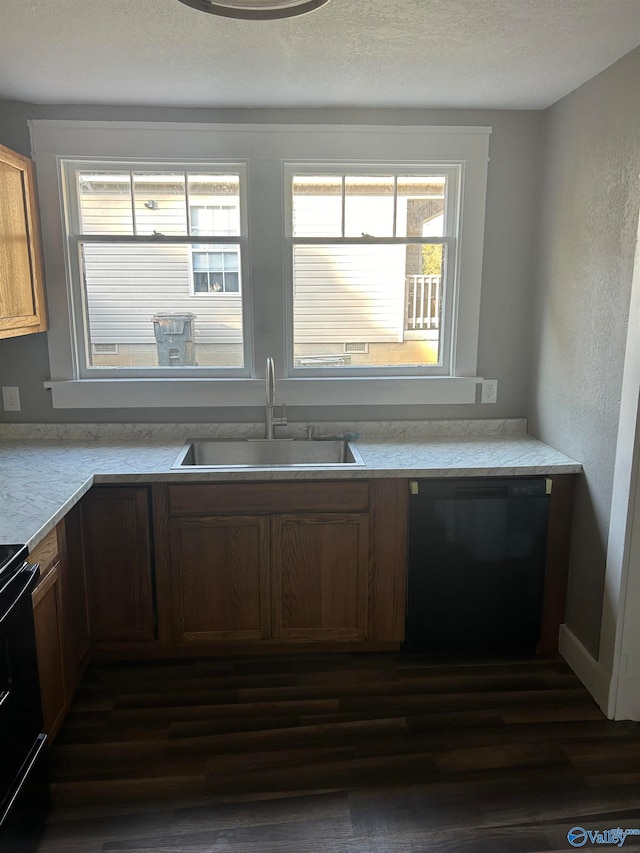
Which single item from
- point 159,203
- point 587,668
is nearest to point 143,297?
point 159,203

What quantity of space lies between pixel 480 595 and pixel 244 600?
3.33 ft

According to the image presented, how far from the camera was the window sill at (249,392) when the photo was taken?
2.99 metres

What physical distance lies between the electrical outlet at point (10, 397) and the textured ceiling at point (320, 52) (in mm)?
1303

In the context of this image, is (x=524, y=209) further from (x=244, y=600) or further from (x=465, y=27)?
(x=244, y=600)

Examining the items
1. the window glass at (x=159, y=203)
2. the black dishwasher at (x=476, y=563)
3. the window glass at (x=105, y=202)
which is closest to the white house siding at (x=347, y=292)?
the window glass at (x=159, y=203)

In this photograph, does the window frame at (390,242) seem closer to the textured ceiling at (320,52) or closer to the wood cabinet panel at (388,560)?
the textured ceiling at (320,52)

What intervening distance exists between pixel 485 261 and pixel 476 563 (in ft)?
4.82

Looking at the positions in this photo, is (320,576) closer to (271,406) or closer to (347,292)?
(271,406)

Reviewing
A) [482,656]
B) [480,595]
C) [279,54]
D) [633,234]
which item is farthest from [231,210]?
[482,656]

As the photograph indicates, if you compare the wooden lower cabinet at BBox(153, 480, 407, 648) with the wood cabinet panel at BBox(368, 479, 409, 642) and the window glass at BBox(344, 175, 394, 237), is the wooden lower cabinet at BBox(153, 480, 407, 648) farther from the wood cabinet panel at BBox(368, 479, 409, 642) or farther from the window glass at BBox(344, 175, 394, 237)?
the window glass at BBox(344, 175, 394, 237)

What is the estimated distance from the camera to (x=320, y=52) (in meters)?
2.14

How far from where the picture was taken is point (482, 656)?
273 cm

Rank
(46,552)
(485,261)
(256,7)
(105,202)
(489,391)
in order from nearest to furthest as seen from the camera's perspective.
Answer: (256,7)
(46,552)
(105,202)
(485,261)
(489,391)

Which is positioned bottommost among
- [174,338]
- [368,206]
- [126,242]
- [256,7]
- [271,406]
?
[271,406]
